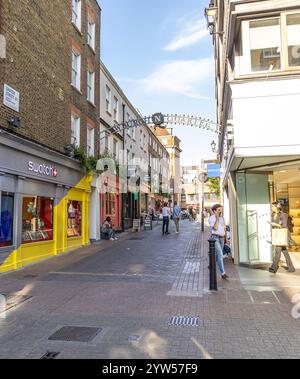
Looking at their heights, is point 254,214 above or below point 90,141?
below

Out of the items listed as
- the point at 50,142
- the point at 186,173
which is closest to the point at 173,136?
the point at 186,173

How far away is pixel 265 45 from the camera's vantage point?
9305 millimetres

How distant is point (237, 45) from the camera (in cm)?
988

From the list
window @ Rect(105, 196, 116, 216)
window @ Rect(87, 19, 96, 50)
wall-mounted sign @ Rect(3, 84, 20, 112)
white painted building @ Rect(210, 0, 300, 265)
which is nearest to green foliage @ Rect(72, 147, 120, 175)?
window @ Rect(105, 196, 116, 216)

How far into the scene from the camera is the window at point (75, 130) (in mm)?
16458

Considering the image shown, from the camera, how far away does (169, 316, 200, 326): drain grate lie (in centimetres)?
579

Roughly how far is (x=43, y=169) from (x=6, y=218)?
2705 mm

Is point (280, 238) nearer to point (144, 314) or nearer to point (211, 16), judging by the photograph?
point (144, 314)

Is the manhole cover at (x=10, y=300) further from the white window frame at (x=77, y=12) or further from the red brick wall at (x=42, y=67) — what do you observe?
the white window frame at (x=77, y=12)

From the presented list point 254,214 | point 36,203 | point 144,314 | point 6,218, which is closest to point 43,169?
point 36,203

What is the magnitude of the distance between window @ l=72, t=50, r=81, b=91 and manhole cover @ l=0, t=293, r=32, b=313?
11.1m

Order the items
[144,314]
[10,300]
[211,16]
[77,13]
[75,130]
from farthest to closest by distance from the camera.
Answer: [211,16] → [77,13] → [75,130] → [10,300] → [144,314]

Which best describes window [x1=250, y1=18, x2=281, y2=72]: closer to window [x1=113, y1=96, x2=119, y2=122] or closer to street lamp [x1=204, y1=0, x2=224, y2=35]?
street lamp [x1=204, y1=0, x2=224, y2=35]

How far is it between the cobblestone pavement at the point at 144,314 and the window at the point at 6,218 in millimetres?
1059
